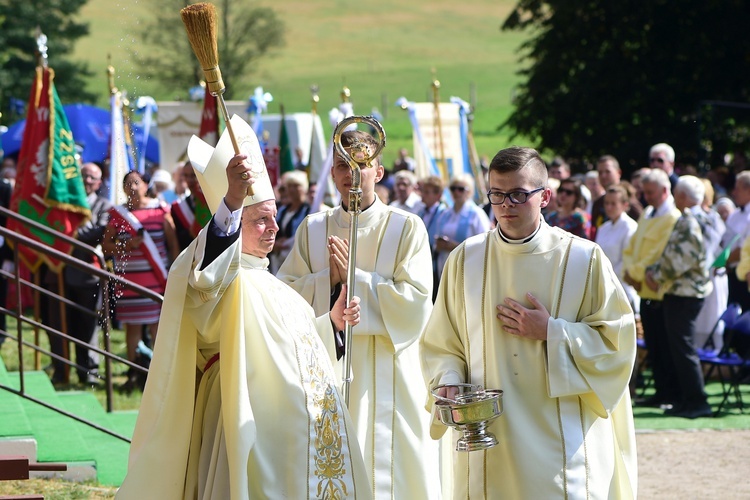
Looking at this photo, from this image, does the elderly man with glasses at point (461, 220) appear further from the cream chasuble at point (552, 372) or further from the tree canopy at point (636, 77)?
the tree canopy at point (636, 77)

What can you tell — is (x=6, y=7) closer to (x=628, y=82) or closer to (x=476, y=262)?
(x=628, y=82)

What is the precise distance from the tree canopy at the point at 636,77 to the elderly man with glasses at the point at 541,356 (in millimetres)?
20503

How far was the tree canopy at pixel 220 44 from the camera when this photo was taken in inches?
2345

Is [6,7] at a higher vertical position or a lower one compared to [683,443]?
higher

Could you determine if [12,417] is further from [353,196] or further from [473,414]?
[473,414]

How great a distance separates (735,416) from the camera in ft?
34.3

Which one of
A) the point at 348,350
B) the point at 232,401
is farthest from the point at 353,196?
the point at 232,401

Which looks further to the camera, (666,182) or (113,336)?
(113,336)

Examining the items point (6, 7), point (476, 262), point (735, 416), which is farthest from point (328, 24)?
point (476, 262)

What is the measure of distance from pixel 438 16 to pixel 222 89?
80.2 metres

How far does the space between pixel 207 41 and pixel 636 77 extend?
22.6 m

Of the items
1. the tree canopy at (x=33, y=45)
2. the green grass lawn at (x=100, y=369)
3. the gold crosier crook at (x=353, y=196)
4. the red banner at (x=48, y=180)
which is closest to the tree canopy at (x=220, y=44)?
the tree canopy at (x=33, y=45)

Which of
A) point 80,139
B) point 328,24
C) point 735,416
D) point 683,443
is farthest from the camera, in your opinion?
point 328,24

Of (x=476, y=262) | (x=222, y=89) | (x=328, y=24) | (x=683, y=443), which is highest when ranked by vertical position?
(x=328, y=24)
